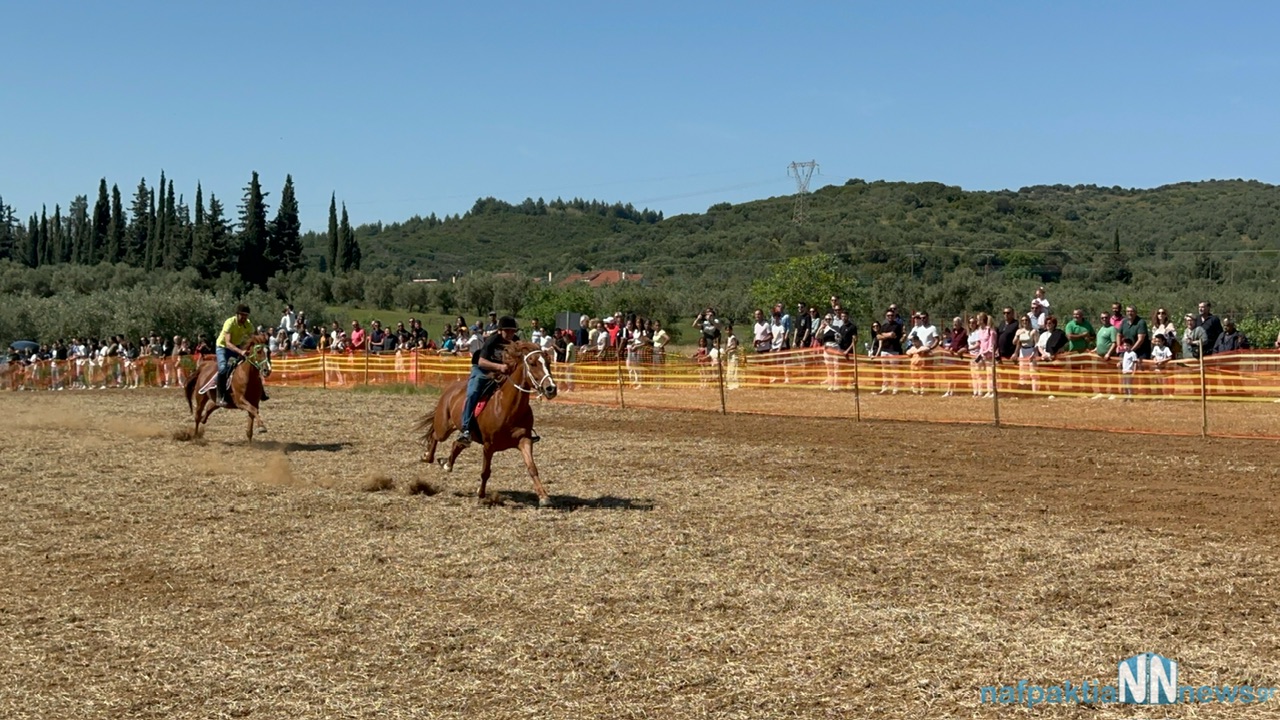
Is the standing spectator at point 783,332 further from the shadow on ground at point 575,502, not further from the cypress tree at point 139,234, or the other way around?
the cypress tree at point 139,234

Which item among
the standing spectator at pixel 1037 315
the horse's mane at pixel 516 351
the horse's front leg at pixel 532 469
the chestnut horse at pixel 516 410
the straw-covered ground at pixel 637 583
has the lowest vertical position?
the straw-covered ground at pixel 637 583

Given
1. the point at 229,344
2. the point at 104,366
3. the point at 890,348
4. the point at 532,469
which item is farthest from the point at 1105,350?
the point at 104,366

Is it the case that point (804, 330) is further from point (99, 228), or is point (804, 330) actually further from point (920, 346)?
point (99, 228)

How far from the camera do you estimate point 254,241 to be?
118m

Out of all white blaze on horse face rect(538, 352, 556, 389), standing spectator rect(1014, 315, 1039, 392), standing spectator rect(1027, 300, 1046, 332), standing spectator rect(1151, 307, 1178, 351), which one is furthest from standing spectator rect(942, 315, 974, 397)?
white blaze on horse face rect(538, 352, 556, 389)

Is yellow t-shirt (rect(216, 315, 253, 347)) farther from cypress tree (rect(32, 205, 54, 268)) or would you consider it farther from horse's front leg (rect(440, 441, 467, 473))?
cypress tree (rect(32, 205, 54, 268))

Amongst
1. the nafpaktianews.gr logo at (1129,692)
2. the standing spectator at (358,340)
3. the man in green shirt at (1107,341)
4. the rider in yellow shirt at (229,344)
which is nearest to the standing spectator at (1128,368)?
the man in green shirt at (1107,341)

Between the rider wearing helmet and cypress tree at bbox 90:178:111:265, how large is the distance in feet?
445

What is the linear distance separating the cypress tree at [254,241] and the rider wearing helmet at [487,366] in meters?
108

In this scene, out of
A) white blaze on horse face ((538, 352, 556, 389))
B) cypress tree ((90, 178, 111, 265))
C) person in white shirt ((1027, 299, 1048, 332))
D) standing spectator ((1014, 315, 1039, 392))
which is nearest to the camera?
white blaze on horse face ((538, 352, 556, 389))

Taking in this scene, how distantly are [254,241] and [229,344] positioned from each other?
102379 mm

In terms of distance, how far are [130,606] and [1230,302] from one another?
221 feet

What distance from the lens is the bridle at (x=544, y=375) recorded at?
42.4 feet

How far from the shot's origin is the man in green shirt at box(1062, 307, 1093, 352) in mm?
25859
